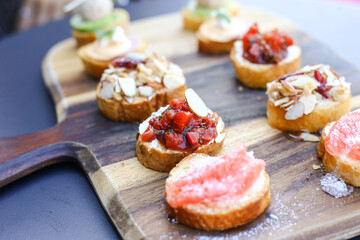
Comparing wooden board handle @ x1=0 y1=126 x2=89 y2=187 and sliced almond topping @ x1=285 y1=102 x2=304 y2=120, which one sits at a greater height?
sliced almond topping @ x1=285 y1=102 x2=304 y2=120

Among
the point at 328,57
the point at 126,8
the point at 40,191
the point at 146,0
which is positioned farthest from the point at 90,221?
the point at 146,0

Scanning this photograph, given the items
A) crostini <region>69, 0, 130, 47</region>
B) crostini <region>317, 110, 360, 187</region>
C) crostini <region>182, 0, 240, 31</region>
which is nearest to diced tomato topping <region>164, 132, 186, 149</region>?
crostini <region>317, 110, 360, 187</region>

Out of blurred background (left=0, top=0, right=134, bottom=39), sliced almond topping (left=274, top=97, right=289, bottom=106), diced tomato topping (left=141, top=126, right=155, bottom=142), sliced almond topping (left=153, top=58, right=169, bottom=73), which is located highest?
sliced almond topping (left=153, top=58, right=169, bottom=73)

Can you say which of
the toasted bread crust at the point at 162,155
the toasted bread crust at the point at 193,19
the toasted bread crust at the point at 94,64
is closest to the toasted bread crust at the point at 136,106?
the toasted bread crust at the point at 162,155

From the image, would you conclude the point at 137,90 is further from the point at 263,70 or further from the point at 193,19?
the point at 193,19

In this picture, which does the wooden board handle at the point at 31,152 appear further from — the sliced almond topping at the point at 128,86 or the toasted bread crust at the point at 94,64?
the toasted bread crust at the point at 94,64

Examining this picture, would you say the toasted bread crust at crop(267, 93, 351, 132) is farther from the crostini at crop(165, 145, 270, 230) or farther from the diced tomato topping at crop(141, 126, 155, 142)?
the diced tomato topping at crop(141, 126, 155, 142)

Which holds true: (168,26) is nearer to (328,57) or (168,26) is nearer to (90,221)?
(328,57)

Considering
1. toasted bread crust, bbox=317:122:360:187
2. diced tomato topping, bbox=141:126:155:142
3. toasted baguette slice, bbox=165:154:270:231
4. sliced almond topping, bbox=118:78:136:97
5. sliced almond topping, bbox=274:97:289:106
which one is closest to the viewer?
toasted baguette slice, bbox=165:154:270:231
